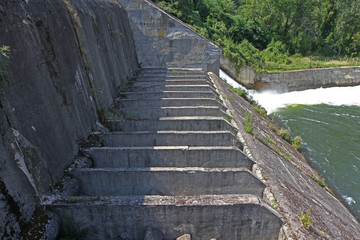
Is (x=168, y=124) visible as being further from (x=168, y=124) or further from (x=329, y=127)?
(x=329, y=127)

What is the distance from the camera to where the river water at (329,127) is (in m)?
10.7

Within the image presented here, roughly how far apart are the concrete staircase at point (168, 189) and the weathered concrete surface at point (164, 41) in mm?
9196

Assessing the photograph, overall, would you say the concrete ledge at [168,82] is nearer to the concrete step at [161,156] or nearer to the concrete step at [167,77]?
the concrete step at [167,77]

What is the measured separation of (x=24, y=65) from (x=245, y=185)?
4.94m

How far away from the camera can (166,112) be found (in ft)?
28.0

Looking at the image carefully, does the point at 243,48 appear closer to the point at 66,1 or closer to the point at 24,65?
the point at 66,1

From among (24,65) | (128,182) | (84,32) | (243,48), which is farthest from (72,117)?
(243,48)

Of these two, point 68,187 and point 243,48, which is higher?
point 243,48

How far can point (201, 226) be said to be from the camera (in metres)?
4.33

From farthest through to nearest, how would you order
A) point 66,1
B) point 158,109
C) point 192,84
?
point 192,84 < point 158,109 < point 66,1

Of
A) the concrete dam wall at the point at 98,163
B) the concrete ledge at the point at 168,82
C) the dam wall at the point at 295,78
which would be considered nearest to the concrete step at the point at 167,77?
the concrete ledge at the point at 168,82

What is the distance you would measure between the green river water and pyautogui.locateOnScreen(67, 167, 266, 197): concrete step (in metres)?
6.92

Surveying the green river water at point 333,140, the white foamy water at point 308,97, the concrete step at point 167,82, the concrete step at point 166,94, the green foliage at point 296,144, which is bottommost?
the green river water at point 333,140

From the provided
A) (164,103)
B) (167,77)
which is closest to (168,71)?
(167,77)
